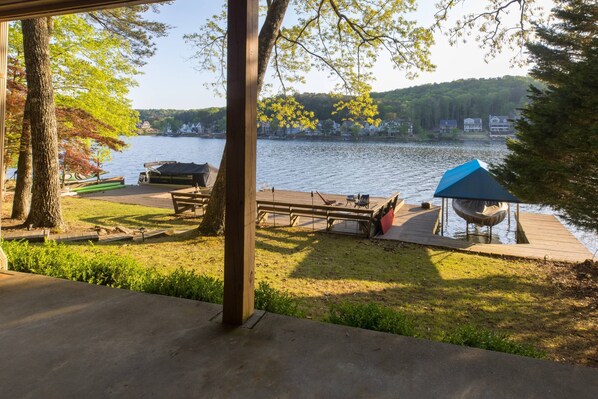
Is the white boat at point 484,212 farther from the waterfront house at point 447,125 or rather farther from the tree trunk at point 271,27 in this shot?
the tree trunk at point 271,27

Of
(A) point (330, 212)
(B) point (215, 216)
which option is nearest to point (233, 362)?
(B) point (215, 216)

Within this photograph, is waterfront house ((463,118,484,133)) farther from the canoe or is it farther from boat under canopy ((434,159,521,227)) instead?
the canoe

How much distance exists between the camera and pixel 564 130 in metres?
5.57

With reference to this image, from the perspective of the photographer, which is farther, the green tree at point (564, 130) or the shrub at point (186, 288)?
the green tree at point (564, 130)

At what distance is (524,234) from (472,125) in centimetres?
699

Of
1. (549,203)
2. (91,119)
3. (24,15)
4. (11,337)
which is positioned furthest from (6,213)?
(549,203)

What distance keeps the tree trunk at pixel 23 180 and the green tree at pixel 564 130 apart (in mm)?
10201

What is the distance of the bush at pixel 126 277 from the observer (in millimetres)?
3012

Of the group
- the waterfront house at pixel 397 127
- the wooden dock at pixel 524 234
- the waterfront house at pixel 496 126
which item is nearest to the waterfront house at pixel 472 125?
the waterfront house at pixel 496 126

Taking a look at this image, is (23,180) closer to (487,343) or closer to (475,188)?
(487,343)

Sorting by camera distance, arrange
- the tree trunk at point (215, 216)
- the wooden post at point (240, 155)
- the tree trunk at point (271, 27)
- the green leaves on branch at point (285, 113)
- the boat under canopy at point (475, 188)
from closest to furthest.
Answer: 1. the wooden post at point (240, 155)
2. the tree trunk at point (271, 27)
3. the tree trunk at point (215, 216)
4. the boat under canopy at point (475, 188)
5. the green leaves on branch at point (285, 113)

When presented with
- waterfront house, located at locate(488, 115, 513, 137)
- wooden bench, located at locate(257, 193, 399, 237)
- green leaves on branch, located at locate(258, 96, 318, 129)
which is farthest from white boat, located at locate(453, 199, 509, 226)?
green leaves on branch, located at locate(258, 96, 318, 129)

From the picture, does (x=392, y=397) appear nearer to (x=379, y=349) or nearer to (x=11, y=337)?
(x=379, y=349)

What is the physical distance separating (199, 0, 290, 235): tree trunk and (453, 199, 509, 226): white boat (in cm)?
941
